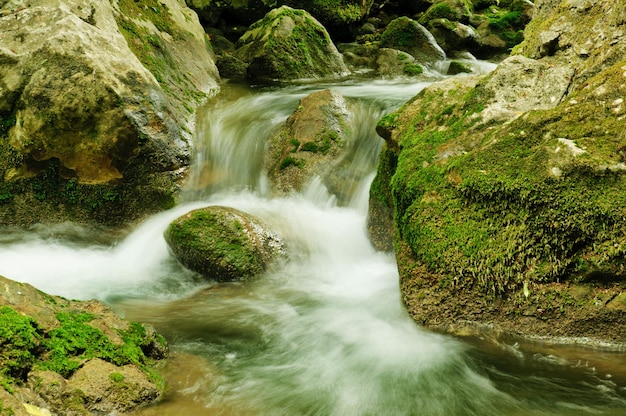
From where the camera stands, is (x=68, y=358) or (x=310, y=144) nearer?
(x=68, y=358)

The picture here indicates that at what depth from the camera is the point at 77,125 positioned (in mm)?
6770

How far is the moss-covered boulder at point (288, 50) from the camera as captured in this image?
12438 millimetres

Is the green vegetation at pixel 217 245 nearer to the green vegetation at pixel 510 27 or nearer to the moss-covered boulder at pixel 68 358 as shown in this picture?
the moss-covered boulder at pixel 68 358

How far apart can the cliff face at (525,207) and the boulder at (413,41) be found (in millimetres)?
10437

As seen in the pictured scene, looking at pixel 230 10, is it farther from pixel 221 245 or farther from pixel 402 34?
pixel 221 245

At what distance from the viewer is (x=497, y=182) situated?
3828 millimetres

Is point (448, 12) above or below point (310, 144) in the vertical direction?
above

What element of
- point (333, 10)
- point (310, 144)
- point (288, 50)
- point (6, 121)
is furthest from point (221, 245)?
point (333, 10)

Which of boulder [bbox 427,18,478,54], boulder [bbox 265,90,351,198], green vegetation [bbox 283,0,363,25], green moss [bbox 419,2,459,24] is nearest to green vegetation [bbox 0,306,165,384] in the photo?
boulder [bbox 265,90,351,198]

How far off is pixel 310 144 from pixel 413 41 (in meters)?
9.12

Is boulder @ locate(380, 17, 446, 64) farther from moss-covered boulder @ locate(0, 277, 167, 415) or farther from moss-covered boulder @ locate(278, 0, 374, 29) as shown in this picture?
moss-covered boulder @ locate(0, 277, 167, 415)

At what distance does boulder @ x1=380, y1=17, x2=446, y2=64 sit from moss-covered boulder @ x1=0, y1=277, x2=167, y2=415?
13654 mm

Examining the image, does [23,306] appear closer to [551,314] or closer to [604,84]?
[551,314]

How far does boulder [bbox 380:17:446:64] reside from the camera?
49.1 feet
